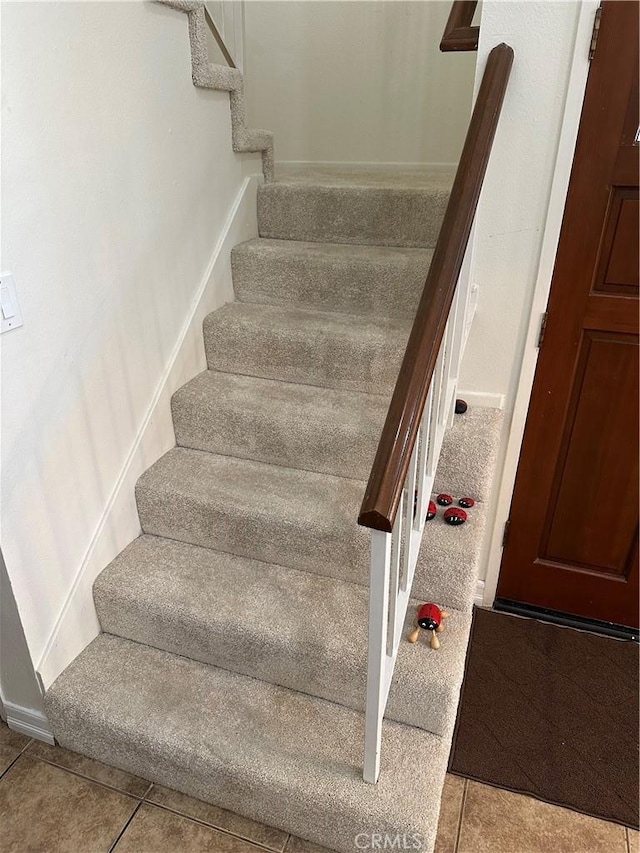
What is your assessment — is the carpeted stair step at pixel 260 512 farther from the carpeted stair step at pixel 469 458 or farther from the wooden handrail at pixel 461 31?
the wooden handrail at pixel 461 31

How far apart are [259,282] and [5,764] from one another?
187 centimetres

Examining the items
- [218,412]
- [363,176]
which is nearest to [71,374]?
[218,412]

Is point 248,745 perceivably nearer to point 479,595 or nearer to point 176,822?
point 176,822

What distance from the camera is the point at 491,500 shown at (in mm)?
2162

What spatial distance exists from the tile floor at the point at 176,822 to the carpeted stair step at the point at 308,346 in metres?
1.32

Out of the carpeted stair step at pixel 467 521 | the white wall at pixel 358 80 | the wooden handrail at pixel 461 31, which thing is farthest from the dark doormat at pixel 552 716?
the white wall at pixel 358 80

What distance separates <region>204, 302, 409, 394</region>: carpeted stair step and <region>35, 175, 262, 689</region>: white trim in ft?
0.30

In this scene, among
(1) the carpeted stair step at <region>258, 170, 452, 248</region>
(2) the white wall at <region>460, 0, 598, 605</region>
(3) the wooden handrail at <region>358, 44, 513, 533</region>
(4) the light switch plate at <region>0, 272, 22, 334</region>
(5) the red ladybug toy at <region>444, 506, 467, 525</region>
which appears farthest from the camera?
(1) the carpeted stair step at <region>258, 170, 452, 248</region>

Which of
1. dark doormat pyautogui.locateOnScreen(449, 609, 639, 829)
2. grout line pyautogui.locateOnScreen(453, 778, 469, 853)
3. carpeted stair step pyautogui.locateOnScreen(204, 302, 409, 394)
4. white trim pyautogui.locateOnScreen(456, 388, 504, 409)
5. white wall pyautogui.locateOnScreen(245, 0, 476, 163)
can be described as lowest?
dark doormat pyautogui.locateOnScreen(449, 609, 639, 829)

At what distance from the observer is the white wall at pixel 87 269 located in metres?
1.41

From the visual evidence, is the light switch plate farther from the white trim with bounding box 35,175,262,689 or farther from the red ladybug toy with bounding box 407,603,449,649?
the red ladybug toy with bounding box 407,603,449,649

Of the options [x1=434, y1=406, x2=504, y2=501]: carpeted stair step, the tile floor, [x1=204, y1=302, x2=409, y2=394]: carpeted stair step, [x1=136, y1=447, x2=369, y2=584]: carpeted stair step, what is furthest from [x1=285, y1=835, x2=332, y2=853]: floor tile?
[x1=204, y1=302, x2=409, y2=394]: carpeted stair step

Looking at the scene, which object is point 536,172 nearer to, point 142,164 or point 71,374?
point 142,164

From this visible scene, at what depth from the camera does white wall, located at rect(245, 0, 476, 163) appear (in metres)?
2.85
